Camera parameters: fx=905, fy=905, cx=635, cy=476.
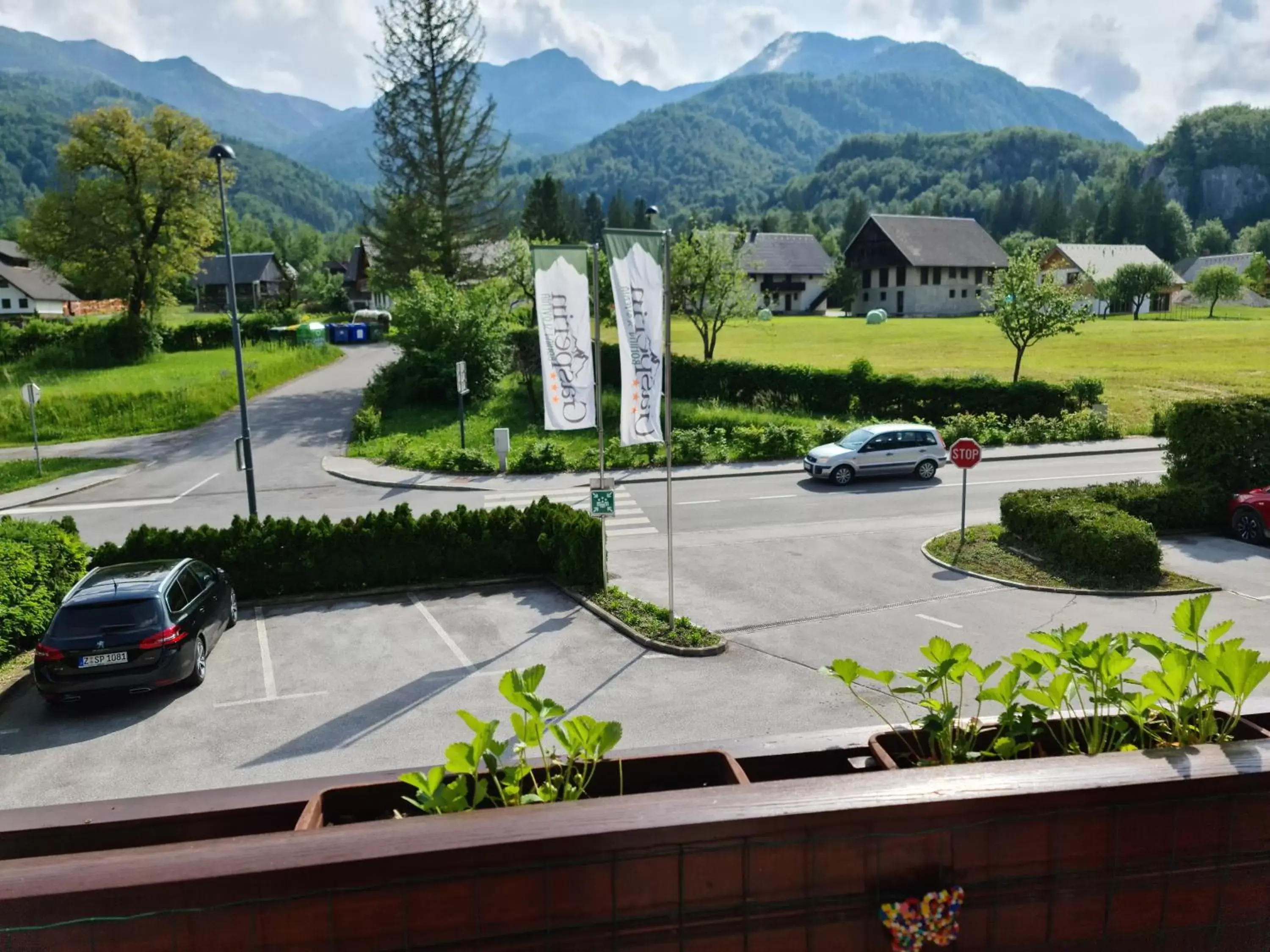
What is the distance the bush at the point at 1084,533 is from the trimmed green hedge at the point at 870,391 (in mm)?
14391

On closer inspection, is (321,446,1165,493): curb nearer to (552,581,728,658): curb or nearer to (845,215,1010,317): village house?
(552,581,728,658): curb

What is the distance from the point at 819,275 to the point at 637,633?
331 feet

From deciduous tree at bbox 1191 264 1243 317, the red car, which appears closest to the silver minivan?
the red car

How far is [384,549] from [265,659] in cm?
362

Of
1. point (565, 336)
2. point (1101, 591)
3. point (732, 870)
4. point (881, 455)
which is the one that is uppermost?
point (565, 336)

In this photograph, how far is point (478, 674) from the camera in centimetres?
1287

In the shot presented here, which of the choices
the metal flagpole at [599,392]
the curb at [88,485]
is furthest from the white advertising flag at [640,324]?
the curb at [88,485]

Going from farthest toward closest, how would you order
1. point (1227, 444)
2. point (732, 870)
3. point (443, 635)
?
point (1227, 444), point (443, 635), point (732, 870)

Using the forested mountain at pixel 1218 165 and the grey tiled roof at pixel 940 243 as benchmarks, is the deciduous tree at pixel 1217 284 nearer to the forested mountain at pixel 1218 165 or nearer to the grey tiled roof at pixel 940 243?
the grey tiled roof at pixel 940 243

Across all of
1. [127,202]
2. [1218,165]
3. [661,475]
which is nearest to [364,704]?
[661,475]

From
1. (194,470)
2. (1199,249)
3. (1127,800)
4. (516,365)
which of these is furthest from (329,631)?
(1199,249)

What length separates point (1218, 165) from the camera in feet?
621

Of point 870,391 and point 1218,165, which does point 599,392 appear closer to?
point 870,391

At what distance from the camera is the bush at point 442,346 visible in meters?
36.9
